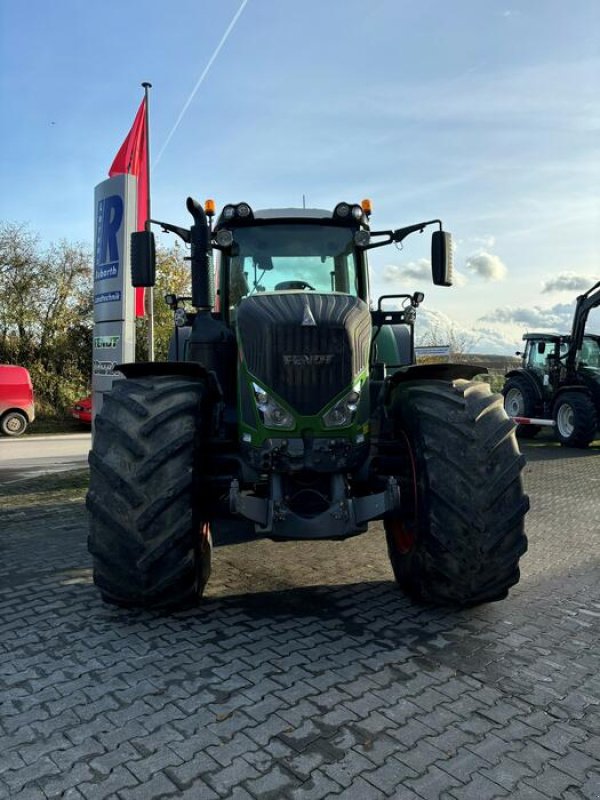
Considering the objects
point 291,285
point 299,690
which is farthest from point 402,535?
point 291,285

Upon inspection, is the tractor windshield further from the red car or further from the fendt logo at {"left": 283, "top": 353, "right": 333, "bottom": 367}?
the red car

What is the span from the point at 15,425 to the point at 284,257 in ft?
48.0

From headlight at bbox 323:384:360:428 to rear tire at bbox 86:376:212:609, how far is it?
772 millimetres

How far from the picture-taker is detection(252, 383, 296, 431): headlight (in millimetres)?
3752

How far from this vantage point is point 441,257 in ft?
16.3

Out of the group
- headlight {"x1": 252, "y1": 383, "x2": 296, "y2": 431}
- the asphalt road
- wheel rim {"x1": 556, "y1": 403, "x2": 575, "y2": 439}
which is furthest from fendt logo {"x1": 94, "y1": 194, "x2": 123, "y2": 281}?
wheel rim {"x1": 556, "y1": 403, "x2": 575, "y2": 439}

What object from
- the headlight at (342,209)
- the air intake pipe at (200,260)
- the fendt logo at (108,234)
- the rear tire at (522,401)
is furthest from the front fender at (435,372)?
the rear tire at (522,401)

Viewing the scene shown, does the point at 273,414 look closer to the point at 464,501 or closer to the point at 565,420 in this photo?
the point at 464,501

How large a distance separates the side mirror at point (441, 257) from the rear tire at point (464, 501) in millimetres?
1448

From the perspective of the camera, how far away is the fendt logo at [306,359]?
373 cm

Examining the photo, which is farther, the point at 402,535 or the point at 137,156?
the point at 137,156

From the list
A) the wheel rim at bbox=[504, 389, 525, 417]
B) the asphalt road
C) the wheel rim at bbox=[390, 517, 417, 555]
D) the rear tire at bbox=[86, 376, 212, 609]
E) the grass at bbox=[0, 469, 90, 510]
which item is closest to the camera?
the rear tire at bbox=[86, 376, 212, 609]

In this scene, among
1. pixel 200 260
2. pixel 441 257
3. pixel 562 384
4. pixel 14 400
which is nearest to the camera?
pixel 200 260

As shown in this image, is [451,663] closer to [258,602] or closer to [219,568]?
[258,602]
